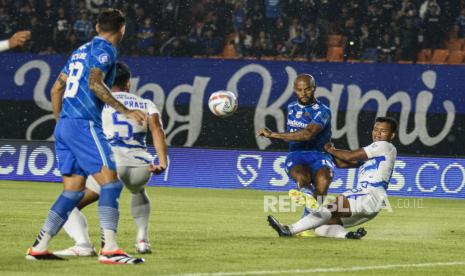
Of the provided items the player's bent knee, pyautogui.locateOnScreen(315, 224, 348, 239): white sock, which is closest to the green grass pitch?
pyautogui.locateOnScreen(315, 224, 348, 239): white sock

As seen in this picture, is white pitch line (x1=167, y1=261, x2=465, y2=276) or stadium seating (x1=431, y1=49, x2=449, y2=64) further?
stadium seating (x1=431, y1=49, x2=449, y2=64)

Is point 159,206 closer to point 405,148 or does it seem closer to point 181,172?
point 181,172

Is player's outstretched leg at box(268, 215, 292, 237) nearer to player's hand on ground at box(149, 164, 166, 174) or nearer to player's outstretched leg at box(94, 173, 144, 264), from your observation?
player's hand on ground at box(149, 164, 166, 174)

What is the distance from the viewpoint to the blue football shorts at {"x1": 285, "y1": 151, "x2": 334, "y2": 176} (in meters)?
11.8

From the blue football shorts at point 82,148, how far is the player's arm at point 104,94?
28 cm

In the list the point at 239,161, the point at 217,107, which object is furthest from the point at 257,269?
the point at 239,161

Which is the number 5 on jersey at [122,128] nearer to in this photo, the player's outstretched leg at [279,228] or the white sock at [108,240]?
the white sock at [108,240]

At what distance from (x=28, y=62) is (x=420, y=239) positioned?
13121mm

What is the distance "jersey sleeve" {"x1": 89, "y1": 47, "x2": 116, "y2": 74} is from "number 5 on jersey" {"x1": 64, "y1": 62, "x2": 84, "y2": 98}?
13 centimetres

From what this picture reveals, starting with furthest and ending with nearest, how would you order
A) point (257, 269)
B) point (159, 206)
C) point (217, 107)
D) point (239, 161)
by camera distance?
point (239, 161)
point (159, 206)
point (217, 107)
point (257, 269)

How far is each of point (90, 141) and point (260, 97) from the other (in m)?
13.8

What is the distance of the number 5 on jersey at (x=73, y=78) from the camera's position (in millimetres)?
8430

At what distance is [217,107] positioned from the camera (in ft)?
42.2

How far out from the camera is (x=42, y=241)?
27.7 ft
